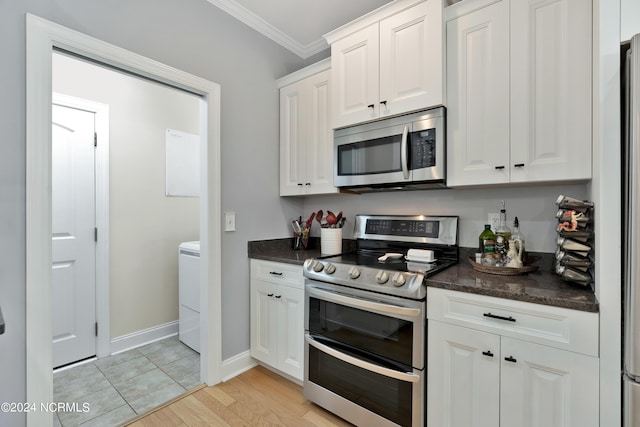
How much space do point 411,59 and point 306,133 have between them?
38.0 inches

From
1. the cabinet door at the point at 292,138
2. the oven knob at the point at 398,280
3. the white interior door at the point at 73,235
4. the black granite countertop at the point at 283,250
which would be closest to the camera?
the oven knob at the point at 398,280

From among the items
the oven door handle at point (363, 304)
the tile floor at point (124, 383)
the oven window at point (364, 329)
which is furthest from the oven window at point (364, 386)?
the tile floor at point (124, 383)

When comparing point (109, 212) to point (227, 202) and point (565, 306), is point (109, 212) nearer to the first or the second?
point (227, 202)

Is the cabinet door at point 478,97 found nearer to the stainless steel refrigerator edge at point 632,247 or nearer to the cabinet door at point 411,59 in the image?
the cabinet door at point 411,59

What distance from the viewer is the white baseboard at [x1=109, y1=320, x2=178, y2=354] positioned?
101 inches

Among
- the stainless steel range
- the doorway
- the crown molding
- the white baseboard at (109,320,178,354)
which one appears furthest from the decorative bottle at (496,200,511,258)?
the white baseboard at (109,320,178,354)

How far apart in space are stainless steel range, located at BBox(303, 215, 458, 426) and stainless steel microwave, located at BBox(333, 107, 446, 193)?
43 centimetres

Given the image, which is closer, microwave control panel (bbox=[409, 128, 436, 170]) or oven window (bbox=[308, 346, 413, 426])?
oven window (bbox=[308, 346, 413, 426])

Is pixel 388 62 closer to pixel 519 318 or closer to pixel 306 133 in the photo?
pixel 306 133

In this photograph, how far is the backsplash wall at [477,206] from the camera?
5.48 ft

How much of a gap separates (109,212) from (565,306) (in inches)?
122

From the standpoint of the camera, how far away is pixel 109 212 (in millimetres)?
2551

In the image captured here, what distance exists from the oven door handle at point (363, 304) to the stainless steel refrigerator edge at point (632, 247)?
0.71 metres

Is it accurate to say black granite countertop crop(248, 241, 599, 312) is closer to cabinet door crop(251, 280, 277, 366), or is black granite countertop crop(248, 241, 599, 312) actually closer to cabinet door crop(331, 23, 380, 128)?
cabinet door crop(331, 23, 380, 128)
